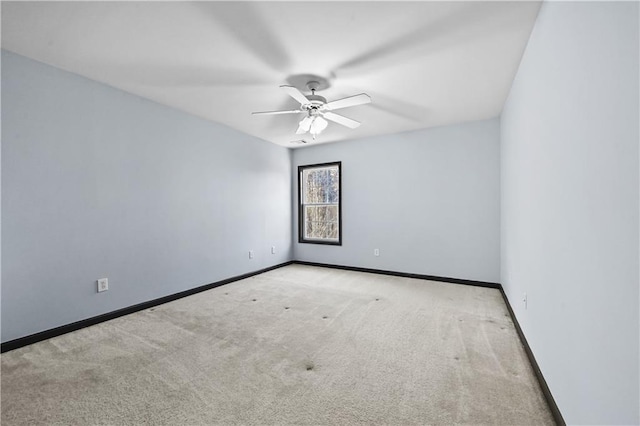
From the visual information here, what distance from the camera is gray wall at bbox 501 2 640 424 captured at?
893 mm

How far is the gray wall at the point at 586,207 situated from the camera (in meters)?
0.89

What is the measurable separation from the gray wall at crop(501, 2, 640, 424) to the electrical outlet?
12.2 ft

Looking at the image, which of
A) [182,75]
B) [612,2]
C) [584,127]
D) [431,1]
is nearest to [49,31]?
[182,75]

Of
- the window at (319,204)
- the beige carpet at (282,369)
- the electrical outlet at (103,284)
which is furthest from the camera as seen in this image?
the window at (319,204)

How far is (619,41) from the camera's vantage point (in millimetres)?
934

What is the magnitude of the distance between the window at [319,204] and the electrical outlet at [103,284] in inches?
133

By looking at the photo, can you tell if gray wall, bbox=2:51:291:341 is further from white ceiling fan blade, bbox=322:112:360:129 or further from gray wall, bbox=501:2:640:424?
gray wall, bbox=501:2:640:424

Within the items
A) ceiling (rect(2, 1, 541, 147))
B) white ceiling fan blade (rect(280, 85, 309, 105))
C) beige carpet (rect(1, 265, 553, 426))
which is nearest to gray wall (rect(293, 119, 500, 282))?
ceiling (rect(2, 1, 541, 147))

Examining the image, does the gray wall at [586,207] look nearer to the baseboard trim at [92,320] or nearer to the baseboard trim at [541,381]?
the baseboard trim at [541,381]

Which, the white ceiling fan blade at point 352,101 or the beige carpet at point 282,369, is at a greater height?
the white ceiling fan blade at point 352,101

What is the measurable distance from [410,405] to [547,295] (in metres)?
1.06

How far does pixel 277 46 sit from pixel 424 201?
10.6 ft

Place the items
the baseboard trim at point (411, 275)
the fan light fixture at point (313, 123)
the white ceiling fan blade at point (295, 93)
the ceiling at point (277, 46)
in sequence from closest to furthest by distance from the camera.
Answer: the ceiling at point (277, 46) → the white ceiling fan blade at point (295, 93) → the fan light fixture at point (313, 123) → the baseboard trim at point (411, 275)

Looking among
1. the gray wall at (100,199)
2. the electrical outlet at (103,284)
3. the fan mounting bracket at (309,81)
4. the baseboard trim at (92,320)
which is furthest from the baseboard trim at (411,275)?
the electrical outlet at (103,284)
